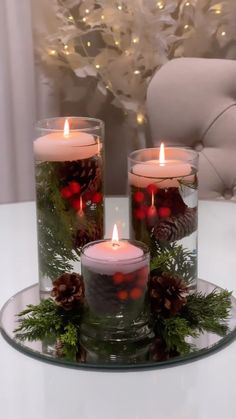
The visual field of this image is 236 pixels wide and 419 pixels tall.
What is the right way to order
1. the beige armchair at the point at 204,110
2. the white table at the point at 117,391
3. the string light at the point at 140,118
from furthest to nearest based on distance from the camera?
the string light at the point at 140,118
the beige armchair at the point at 204,110
the white table at the point at 117,391

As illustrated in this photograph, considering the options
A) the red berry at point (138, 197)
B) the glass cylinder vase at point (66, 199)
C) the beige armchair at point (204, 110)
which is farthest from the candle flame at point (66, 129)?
the beige armchair at point (204, 110)

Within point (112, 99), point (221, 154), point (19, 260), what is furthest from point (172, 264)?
point (112, 99)

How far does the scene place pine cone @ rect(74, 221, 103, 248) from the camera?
0.78 meters

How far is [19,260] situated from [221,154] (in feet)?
2.84

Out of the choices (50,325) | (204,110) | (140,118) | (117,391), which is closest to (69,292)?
(50,325)

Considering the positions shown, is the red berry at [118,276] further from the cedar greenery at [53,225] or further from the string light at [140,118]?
the string light at [140,118]

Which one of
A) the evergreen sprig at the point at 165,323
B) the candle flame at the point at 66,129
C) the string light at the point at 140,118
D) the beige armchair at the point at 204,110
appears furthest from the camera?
the string light at the point at 140,118

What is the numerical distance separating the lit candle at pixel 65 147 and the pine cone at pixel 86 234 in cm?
7

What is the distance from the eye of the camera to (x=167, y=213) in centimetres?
74

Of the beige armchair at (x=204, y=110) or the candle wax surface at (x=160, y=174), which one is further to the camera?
the beige armchair at (x=204, y=110)

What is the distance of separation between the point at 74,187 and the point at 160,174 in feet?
0.29

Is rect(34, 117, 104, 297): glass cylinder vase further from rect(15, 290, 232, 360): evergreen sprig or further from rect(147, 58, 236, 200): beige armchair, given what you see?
rect(147, 58, 236, 200): beige armchair

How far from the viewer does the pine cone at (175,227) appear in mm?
747

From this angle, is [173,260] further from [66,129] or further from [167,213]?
[66,129]
